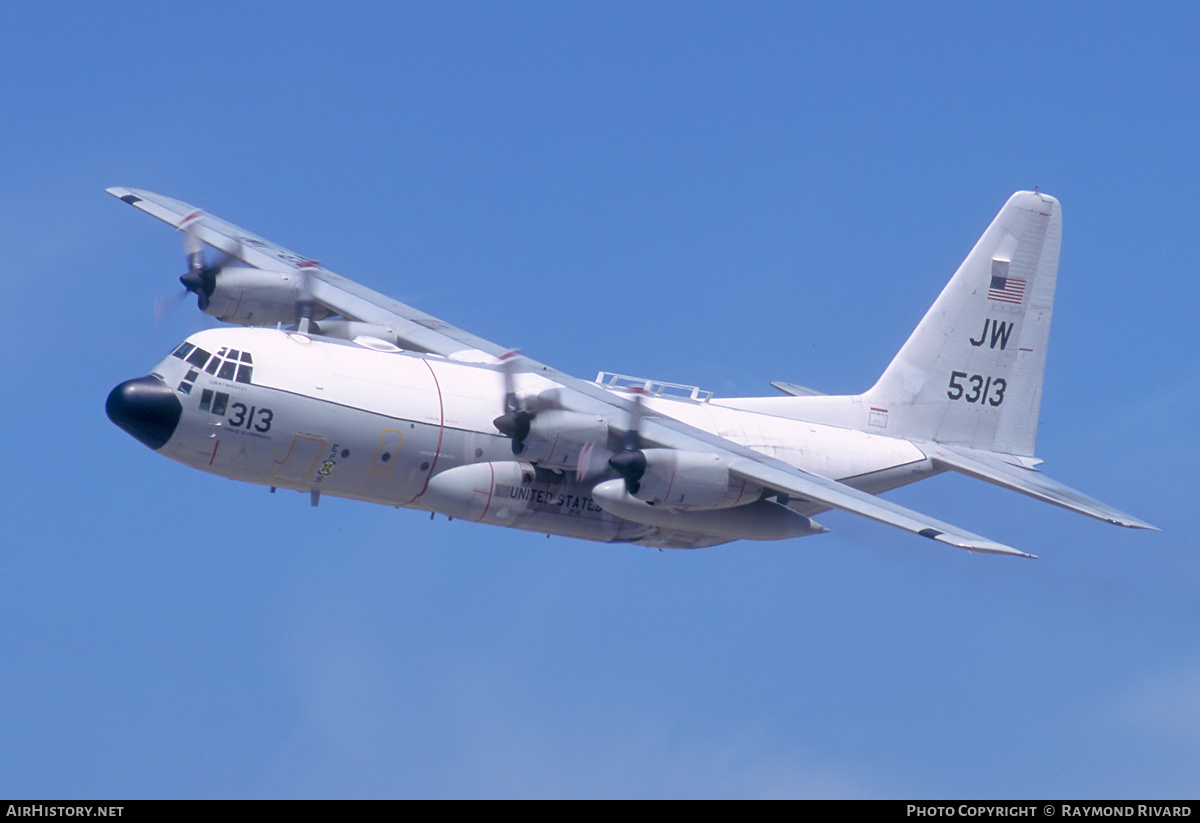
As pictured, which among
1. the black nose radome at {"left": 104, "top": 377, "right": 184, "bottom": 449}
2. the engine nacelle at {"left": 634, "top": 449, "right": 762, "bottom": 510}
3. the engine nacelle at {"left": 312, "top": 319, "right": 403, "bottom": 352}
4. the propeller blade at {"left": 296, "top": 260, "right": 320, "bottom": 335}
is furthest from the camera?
the propeller blade at {"left": 296, "top": 260, "right": 320, "bottom": 335}

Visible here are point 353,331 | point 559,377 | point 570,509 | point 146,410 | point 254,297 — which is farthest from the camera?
point 254,297

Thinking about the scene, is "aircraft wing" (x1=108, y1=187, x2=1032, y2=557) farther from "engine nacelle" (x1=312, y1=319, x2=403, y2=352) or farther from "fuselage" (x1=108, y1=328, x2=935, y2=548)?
"fuselage" (x1=108, y1=328, x2=935, y2=548)

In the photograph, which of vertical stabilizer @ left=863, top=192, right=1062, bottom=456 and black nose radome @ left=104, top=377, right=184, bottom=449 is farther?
vertical stabilizer @ left=863, top=192, right=1062, bottom=456

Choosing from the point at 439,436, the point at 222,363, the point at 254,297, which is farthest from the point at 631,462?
the point at 254,297

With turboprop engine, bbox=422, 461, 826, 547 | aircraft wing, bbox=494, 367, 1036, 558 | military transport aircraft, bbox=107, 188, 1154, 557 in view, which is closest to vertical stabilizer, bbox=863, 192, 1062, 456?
military transport aircraft, bbox=107, 188, 1154, 557

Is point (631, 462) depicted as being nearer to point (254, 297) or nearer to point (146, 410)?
point (146, 410)

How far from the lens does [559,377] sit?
27578 millimetres

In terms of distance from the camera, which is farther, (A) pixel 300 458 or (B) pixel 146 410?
(A) pixel 300 458

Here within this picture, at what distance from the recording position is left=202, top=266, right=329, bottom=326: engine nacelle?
31219 millimetres

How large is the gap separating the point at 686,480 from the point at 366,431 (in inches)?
224

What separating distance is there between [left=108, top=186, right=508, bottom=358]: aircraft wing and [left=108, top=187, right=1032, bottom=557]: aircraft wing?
20 millimetres

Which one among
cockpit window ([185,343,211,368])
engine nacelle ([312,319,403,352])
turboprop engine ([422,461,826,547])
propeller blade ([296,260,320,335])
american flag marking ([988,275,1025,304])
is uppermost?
american flag marking ([988,275,1025,304])

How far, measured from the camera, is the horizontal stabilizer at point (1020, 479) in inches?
1074
